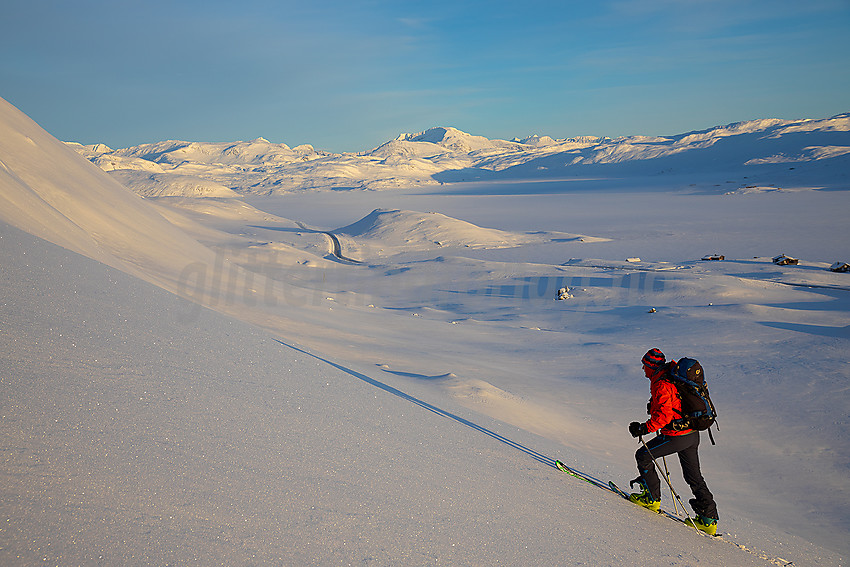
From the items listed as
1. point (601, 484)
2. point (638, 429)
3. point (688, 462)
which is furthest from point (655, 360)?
point (601, 484)

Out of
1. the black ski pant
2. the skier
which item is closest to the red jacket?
the skier

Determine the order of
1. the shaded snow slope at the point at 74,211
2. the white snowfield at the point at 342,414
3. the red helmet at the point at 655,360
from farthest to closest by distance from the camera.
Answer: the shaded snow slope at the point at 74,211 < the red helmet at the point at 655,360 < the white snowfield at the point at 342,414

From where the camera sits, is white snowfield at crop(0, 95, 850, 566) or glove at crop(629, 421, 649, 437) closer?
white snowfield at crop(0, 95, 850, 566)

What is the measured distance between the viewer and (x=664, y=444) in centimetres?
425

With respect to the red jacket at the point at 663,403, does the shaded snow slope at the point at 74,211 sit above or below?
above

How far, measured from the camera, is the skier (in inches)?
161

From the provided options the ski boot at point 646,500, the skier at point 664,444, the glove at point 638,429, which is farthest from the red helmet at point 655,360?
the ski boot at point 646,500

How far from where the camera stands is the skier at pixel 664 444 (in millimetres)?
4082

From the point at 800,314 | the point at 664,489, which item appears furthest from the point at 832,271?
the point at 664,489

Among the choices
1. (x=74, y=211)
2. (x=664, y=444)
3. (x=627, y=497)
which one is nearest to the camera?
(x=664, y=444)

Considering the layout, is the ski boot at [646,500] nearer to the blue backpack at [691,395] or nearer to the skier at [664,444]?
the skier at [664,444]

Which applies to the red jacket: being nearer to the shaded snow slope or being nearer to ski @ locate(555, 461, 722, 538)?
ski @ locate(555, 461, 722, 538)

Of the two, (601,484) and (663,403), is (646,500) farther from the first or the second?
(663,403)

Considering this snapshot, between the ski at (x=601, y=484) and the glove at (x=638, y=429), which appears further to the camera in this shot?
the ski at (x=601, y=484)
